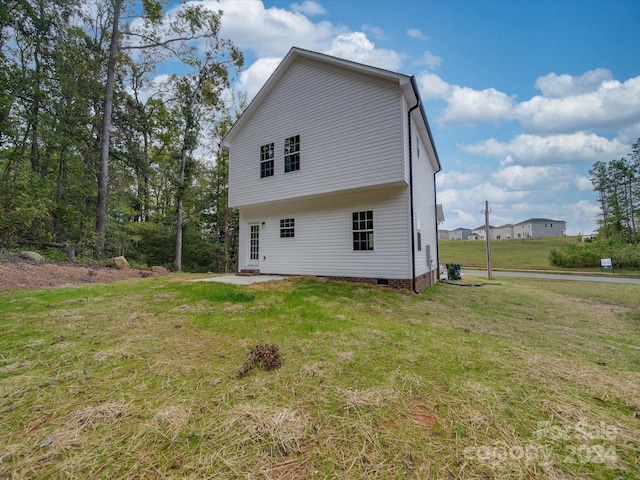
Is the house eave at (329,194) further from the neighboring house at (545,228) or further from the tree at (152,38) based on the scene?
the neighboring house at (545,228)

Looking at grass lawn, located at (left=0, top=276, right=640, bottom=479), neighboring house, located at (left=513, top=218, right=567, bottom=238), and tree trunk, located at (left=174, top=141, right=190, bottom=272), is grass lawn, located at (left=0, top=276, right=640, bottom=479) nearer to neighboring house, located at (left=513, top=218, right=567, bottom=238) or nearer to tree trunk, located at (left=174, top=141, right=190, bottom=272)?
tree trunk, located at (left=174, top=141, right=190, bottom=272)

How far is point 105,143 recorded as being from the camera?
12.7 metres

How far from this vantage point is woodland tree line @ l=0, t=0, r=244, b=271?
12062mm

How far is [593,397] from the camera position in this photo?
2326 mm

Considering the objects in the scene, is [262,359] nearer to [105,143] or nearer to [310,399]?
[310,399]

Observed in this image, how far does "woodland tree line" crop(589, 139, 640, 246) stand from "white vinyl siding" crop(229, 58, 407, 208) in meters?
37.1

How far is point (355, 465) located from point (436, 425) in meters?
0.74

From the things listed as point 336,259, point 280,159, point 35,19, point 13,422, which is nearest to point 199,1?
point 35,19


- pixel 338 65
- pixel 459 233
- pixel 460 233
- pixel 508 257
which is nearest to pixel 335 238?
pixel 338 65

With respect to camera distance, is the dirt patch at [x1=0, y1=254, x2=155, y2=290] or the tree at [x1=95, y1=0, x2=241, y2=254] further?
the tree at [x1=95, y1=0, x2=241, y2=254]

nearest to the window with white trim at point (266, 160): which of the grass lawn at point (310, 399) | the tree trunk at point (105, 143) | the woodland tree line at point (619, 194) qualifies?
the grass lawn at point (310, 399)

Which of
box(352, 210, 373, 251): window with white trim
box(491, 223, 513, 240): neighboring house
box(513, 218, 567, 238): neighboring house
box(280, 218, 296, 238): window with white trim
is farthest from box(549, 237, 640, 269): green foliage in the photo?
box(491, 223, 513, 240): neighboring house

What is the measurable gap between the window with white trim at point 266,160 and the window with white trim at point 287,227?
6.27ft

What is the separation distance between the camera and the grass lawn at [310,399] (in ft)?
5.24
